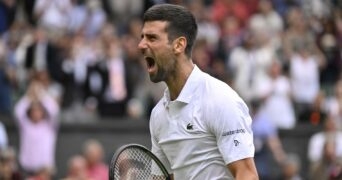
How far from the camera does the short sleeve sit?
6.27m

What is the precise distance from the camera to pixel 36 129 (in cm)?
1605

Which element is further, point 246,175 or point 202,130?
point 202,130

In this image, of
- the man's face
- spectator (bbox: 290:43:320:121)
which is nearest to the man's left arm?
the man's face

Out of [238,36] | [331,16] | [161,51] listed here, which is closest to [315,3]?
[331,16]

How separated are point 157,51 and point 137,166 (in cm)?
69

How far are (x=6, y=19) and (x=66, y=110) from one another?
2.67m

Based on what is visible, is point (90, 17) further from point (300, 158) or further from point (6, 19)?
point (300, 158)

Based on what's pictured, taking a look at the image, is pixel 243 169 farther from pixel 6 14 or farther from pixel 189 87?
pixel 6 14

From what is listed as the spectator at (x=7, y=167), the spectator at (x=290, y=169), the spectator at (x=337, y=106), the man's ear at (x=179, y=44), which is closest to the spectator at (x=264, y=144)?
the spectator at (x=290, y=169)

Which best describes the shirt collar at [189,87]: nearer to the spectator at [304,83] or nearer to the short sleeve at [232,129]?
the short sleeve at [232,129]

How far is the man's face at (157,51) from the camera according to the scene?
21.1ft

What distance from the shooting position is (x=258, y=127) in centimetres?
1680

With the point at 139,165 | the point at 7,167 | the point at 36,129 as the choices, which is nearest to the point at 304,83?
the point at 36,129

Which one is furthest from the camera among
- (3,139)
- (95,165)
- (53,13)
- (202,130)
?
(53,13)
